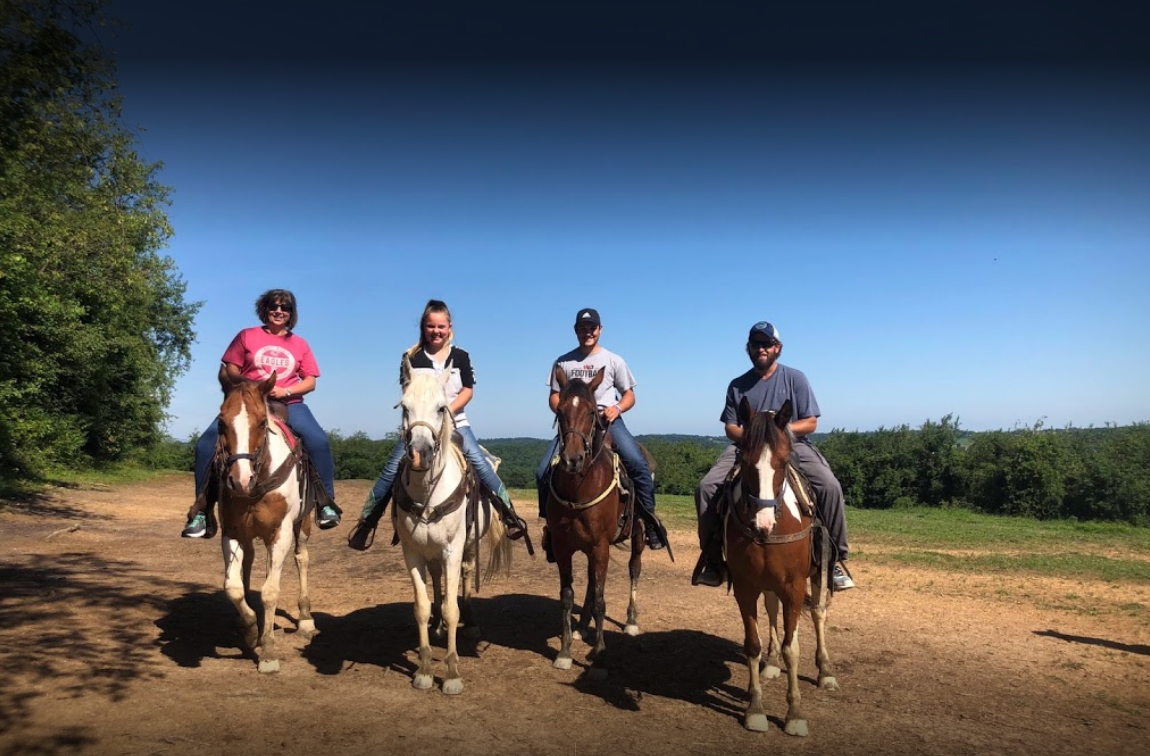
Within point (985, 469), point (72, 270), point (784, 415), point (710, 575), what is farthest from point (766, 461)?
point (985, 469)

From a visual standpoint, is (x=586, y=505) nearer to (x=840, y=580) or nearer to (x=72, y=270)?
(x=840, y=580)

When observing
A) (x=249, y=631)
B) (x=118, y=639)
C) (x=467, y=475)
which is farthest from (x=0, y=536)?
(x=467, y=475)

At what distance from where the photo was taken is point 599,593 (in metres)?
7.04

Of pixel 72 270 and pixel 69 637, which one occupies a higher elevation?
pixel 72 270

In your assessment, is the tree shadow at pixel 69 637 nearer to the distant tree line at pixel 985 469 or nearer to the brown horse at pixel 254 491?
the brown horse at pixel 254 491

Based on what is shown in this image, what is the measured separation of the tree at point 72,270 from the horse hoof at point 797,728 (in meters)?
10.6

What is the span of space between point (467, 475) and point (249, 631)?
246 cm

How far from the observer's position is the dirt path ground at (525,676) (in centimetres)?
509

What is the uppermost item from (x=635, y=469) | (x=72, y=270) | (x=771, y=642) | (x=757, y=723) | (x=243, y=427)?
(x=72, y=270)

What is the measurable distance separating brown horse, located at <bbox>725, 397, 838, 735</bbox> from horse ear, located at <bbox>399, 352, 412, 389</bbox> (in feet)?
8.98

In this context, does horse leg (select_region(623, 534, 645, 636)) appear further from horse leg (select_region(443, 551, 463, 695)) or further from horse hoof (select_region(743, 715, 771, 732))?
horse hoof (select_region(743, 715, 771, 732))

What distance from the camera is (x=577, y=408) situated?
6426 millimetres

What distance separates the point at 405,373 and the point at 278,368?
1646mm

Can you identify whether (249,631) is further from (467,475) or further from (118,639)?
(467,475)
